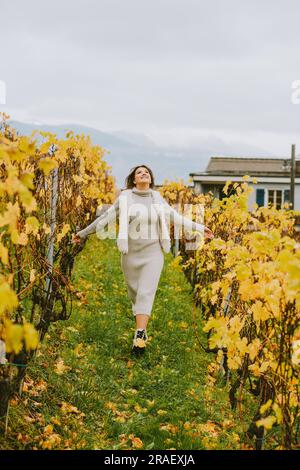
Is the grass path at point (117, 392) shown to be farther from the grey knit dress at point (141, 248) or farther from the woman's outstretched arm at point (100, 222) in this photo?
the woman's outstretched arm at point (100, 222)

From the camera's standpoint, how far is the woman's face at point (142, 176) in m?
Answer: 5.82

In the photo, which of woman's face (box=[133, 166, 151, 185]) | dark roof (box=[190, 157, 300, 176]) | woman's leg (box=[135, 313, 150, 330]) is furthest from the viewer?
dark roof (box=[190, 157, 300, 176])

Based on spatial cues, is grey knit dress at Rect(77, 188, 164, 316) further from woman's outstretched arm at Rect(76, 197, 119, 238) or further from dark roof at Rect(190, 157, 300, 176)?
dark roof at Rect(190, 157, 300, 176)

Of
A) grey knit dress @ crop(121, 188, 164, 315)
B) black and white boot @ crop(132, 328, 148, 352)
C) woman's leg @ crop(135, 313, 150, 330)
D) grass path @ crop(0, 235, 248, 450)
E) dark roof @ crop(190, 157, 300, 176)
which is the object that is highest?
dark roof @ crop(190, 157, 300, 176)

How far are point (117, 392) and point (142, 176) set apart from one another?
2355 mm

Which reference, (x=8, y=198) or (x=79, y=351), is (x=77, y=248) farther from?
(x=8, y=198)

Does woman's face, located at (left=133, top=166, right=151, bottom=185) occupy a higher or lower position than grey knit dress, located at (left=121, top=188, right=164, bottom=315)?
higher

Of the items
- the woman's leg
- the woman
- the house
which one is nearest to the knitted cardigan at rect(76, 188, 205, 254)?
the woman

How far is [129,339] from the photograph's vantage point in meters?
6.02

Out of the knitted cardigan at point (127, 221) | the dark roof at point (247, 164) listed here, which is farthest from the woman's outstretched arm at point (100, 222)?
the dark roof at point (247, 164)

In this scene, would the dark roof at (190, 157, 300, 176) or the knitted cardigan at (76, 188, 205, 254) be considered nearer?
the knitted cardigan at (76, 188, 205, 254)

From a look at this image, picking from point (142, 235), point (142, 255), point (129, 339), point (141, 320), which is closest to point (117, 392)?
point (141, 320)

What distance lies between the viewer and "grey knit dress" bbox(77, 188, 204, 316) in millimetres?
5668

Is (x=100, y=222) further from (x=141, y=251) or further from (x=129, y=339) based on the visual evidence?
(x=129, y=339)
